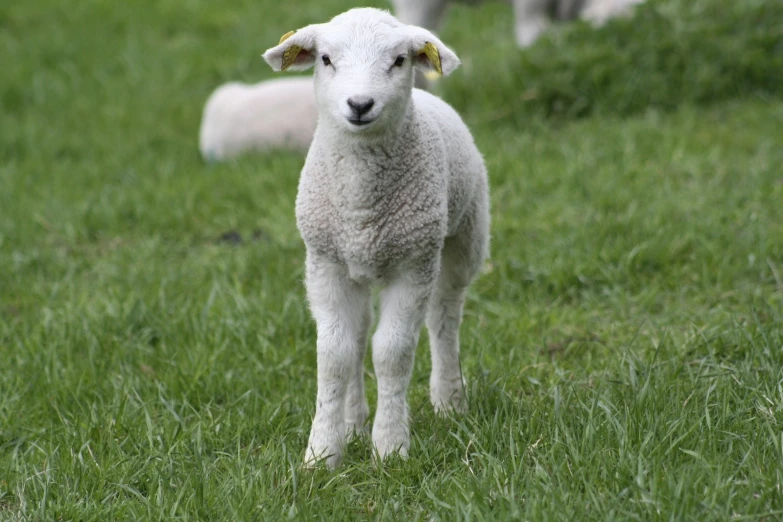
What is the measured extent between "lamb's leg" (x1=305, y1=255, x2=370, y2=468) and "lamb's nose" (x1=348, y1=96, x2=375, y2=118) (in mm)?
560

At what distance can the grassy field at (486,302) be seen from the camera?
3061 millimetres

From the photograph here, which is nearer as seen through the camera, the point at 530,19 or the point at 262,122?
the point at 262,122

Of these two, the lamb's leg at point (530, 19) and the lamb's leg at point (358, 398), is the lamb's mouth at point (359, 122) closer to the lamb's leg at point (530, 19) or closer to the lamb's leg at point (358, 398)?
the lamb's leg at point (358, 398)

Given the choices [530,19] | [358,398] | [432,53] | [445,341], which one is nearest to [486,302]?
[445,341]

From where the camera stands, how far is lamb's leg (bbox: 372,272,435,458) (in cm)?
328

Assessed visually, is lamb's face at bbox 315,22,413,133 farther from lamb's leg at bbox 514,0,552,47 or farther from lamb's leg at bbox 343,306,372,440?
lamb's leg at bbox 514,0,552,47

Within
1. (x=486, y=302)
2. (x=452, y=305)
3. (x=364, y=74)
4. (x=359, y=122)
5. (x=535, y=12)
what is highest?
(x=364, y=74)

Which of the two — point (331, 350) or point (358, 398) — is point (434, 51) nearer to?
point (331, 350)

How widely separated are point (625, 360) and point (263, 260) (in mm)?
2175

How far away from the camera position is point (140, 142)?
24.6 feet

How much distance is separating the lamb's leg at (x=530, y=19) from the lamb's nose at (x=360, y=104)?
16.8 ft

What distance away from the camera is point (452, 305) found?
147 inches

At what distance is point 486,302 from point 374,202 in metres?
1.62

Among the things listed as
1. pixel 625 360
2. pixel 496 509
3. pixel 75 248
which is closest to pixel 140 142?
pixel 75 248
